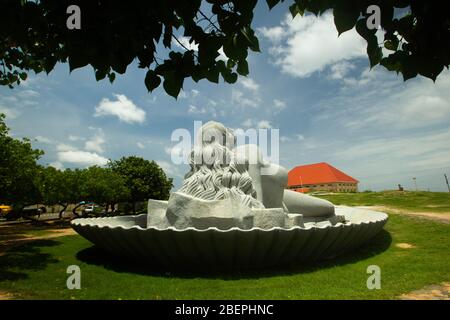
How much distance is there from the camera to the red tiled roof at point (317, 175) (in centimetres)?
5575

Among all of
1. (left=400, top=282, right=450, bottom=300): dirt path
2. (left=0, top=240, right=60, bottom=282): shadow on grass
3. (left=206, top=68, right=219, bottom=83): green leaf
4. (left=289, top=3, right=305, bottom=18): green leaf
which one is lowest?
(left=0, top=240, right=60, bottom=282): shadow on grass

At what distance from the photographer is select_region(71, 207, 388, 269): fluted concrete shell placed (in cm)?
639

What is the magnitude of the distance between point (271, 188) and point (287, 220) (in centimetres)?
212

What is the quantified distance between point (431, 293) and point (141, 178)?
1097 inches

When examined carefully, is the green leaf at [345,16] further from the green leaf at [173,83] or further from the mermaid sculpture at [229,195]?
the mermaid sculpture at [229,195]

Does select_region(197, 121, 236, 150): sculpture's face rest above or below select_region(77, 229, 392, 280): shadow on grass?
above

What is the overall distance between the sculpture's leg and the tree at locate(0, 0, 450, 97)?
28.2 ft

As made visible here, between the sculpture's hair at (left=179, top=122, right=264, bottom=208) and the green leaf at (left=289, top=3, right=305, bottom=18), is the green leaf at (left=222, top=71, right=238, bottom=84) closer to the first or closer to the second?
the green leaf at (left=289, top=3, right=305, bottom=18)

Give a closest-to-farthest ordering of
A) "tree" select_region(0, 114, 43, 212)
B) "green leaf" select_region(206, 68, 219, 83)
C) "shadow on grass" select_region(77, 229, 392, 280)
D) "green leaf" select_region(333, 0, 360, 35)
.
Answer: "green leaf" select_region(333, 0, 360, 35) < "green leaf" select_region(206, 68, 219, 83) < "shadow on grass" select_region(77, 229, 392, 280) < "tree" select_region(0, 114, 43, 212)

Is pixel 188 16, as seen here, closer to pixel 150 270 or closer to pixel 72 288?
pixel 72 288

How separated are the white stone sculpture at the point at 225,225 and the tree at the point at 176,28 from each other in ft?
13.3

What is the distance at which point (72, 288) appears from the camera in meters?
6.11

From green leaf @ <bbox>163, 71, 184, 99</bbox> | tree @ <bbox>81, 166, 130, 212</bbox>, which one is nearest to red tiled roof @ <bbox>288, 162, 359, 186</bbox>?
tree @ <bbox>81, 166, 130, 212</bbox>

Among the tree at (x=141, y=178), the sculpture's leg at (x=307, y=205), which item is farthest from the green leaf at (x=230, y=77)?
the tree at (x=141, y=178)
